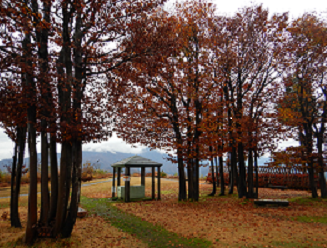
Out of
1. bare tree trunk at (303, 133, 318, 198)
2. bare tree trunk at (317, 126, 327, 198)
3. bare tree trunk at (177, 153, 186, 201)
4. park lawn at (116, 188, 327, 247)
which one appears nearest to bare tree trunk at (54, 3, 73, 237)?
park lawn at (116, 188, 327, 247)

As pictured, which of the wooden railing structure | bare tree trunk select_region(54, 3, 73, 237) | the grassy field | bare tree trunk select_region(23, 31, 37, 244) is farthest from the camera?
the wooden railing structure

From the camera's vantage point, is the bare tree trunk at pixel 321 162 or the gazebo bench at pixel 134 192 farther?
the gazebo bench at pixel 134 192

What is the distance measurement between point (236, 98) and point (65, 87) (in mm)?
11034

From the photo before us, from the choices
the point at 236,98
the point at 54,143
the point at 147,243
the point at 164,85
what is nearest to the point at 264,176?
the point at 236,98

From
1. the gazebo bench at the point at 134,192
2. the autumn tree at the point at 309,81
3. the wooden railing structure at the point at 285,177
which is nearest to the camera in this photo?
the autumn tree at the point at 309,81

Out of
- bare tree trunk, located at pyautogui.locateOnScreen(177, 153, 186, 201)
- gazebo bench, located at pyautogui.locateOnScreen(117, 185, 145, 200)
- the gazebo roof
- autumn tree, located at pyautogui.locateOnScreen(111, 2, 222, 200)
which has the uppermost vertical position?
autumn tree, located at pyautogui.locateOnScreen(111, 2, 222, 200)

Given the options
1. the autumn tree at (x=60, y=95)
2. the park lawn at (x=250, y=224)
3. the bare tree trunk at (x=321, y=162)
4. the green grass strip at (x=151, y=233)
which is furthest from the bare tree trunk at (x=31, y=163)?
the bare tree trunk at (x=321, y=162)

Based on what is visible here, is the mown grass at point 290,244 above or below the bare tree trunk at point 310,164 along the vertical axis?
below

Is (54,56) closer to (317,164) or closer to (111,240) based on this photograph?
(111,240)

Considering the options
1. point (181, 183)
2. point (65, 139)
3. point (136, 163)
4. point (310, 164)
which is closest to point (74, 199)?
point (65, 139)

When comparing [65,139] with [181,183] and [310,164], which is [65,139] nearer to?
[181,183]

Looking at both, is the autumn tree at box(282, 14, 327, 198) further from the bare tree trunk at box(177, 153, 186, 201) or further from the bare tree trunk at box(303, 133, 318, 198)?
the bare tree trunk at box(177, 153, 186, 201)

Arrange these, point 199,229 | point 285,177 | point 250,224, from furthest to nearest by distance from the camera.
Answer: point 285,177 → point 250,224 → point 199,229

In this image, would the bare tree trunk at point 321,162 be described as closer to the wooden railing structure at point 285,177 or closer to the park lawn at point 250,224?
the park lawn at point 250,224
